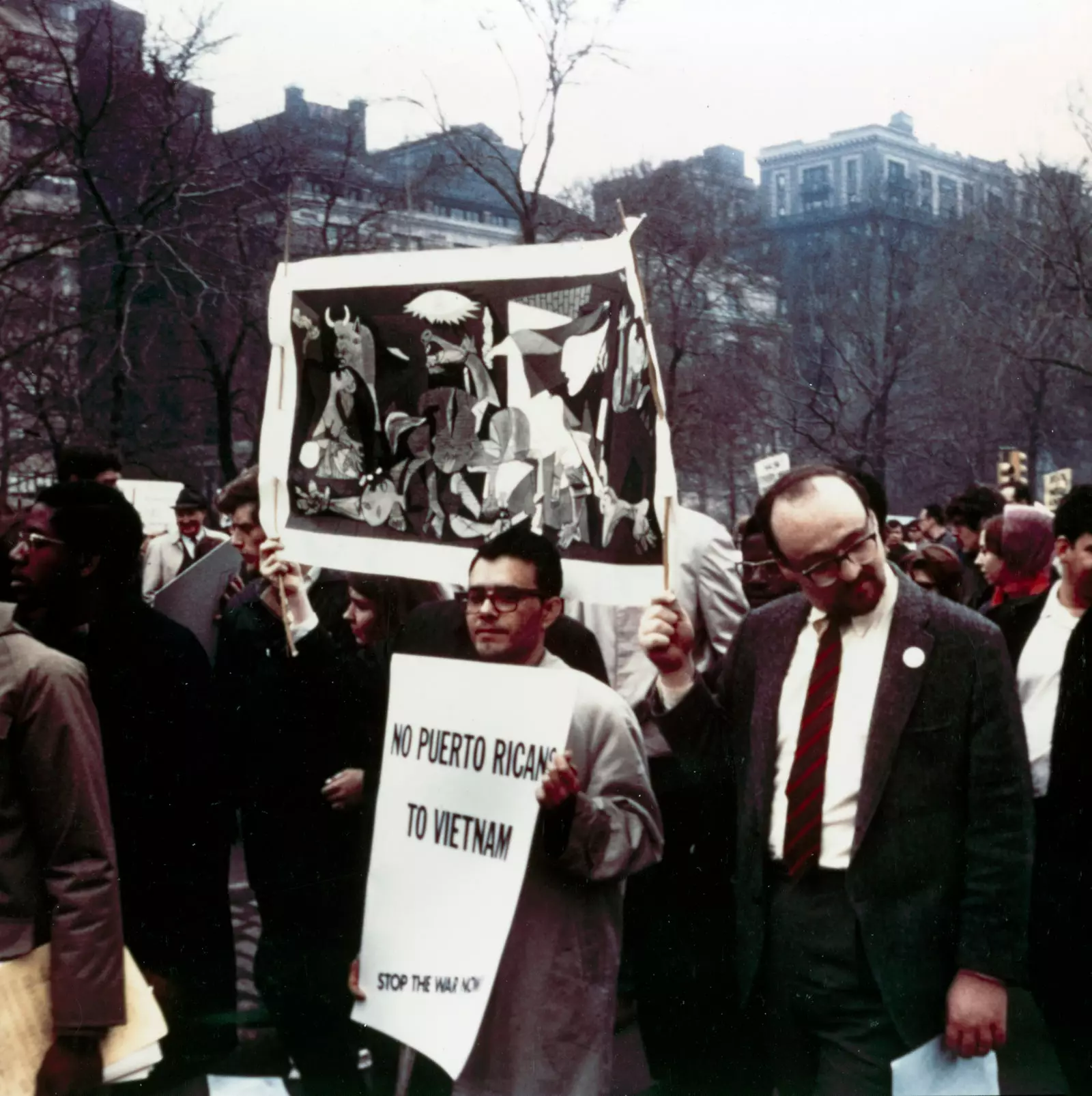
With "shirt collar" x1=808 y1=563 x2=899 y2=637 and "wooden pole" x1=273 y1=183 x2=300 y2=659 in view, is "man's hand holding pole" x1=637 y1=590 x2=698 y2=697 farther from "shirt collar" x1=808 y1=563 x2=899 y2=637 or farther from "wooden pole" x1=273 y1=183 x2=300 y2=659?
"wooden pole" x1=273 y1=183 x2=300 y2=659

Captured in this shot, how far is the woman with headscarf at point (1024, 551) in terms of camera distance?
502 centimetres

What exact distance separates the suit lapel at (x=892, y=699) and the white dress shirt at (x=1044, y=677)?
1114mm

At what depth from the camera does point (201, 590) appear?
5.49 metres

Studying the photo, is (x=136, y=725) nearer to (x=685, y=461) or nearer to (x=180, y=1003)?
(x=180, y=1003)

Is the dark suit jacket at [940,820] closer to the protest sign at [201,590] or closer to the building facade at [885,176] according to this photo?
the protest sign at [201,590]

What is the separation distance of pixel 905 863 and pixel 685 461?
15.7 m

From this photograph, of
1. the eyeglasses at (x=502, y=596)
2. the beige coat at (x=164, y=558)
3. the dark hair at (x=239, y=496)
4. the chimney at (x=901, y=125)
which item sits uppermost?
the chimney at (x=901, y=125)

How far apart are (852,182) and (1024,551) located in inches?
223

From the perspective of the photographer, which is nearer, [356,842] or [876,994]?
[876,994]

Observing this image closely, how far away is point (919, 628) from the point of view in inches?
120

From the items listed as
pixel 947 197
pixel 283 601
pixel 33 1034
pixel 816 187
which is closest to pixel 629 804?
pixel 283 601

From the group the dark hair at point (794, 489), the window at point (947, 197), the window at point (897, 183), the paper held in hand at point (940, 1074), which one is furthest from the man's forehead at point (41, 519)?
the window at point (947, 197)

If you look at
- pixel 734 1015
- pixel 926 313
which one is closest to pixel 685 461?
pixel 926 313

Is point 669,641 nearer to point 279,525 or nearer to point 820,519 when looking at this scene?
point 820,519
